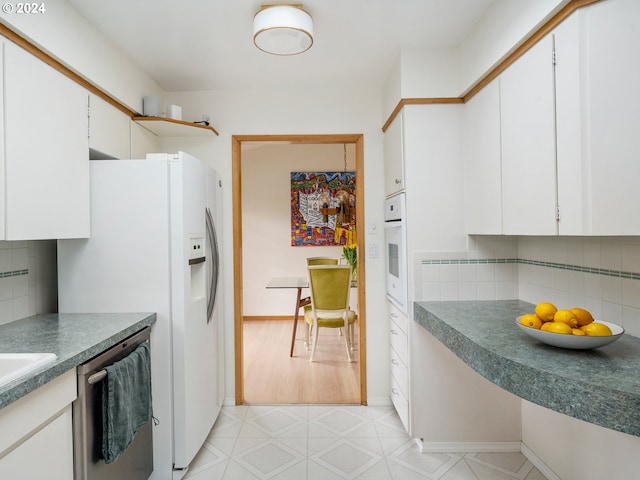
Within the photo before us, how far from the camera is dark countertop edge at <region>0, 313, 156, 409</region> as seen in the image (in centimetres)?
102

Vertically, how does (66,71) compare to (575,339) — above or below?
above

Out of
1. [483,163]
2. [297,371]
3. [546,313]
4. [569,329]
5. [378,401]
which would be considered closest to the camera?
[569,329]

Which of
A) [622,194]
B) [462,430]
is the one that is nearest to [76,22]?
[622,194]

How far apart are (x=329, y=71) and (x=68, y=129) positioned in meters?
1.63

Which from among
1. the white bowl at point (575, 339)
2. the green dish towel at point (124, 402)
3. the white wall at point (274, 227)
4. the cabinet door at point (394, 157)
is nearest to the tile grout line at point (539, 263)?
the white bowl at point (575, 339)

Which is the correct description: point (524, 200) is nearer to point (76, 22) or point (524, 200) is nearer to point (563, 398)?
point (563, 398)

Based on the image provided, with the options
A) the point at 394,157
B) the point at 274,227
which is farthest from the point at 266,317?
the point at 394,157

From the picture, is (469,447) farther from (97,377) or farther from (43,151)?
(43,151)

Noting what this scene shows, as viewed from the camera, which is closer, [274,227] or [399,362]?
[399,362]

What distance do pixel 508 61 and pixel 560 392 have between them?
1478 millimetres

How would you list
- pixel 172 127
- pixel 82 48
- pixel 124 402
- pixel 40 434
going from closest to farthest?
pixel 40 434 → pixel 124 402 → pixel 82 48 → pixel 172 127

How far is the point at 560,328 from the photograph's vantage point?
4.23 ft

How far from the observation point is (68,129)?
5.77 feet

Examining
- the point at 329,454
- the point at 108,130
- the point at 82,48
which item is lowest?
the point at 329,454
